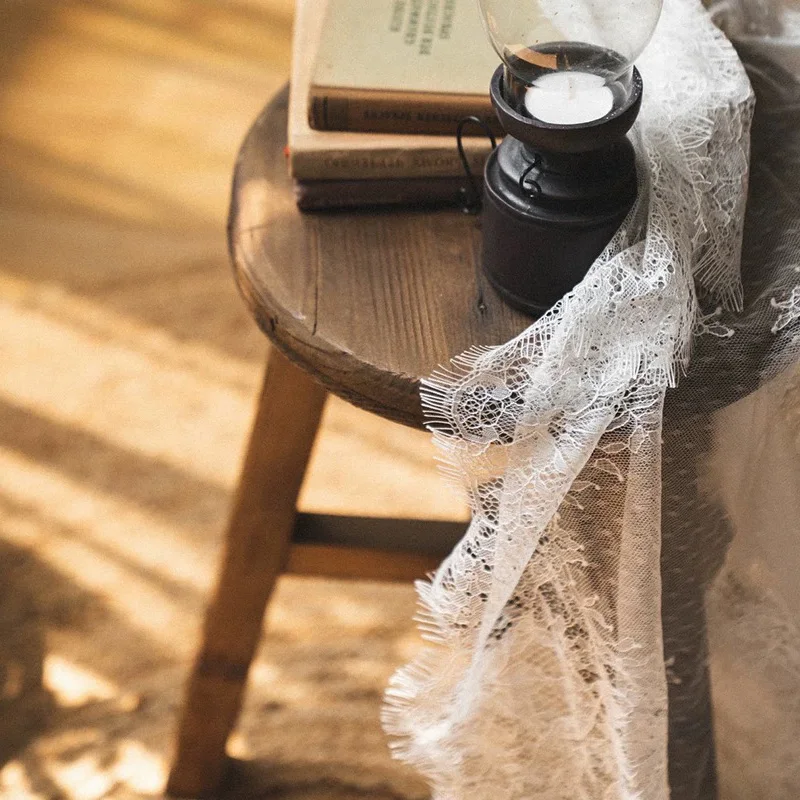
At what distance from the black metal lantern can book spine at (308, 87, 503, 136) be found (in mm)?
80

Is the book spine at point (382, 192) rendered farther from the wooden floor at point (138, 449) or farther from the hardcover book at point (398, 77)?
the wooden floor at point (138, 449)

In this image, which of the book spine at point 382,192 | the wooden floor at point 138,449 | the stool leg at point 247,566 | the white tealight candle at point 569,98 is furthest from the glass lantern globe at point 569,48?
the wooden floor at point 138,449

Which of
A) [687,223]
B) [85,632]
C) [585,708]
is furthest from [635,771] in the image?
[85,632]

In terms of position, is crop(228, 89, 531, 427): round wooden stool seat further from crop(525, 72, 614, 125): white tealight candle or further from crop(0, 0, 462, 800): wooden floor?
crop(0, 0, 462, 800): wooden floor

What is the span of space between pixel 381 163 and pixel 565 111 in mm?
141

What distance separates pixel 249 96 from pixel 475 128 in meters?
0.99

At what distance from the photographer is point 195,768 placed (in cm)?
88

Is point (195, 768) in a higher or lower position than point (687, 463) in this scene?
lower

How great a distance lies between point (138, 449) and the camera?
113 centimetres

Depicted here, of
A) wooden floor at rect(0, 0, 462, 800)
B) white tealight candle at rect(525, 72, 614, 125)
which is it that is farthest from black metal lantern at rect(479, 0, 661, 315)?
wooden floor at rect(0, 0, 462, 800)

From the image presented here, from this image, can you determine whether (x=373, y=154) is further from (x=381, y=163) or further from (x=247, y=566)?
(x=247, y=566)

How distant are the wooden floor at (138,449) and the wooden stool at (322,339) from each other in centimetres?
17

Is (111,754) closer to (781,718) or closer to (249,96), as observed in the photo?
(781,718)

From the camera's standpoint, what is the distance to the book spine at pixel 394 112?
1.95ft
